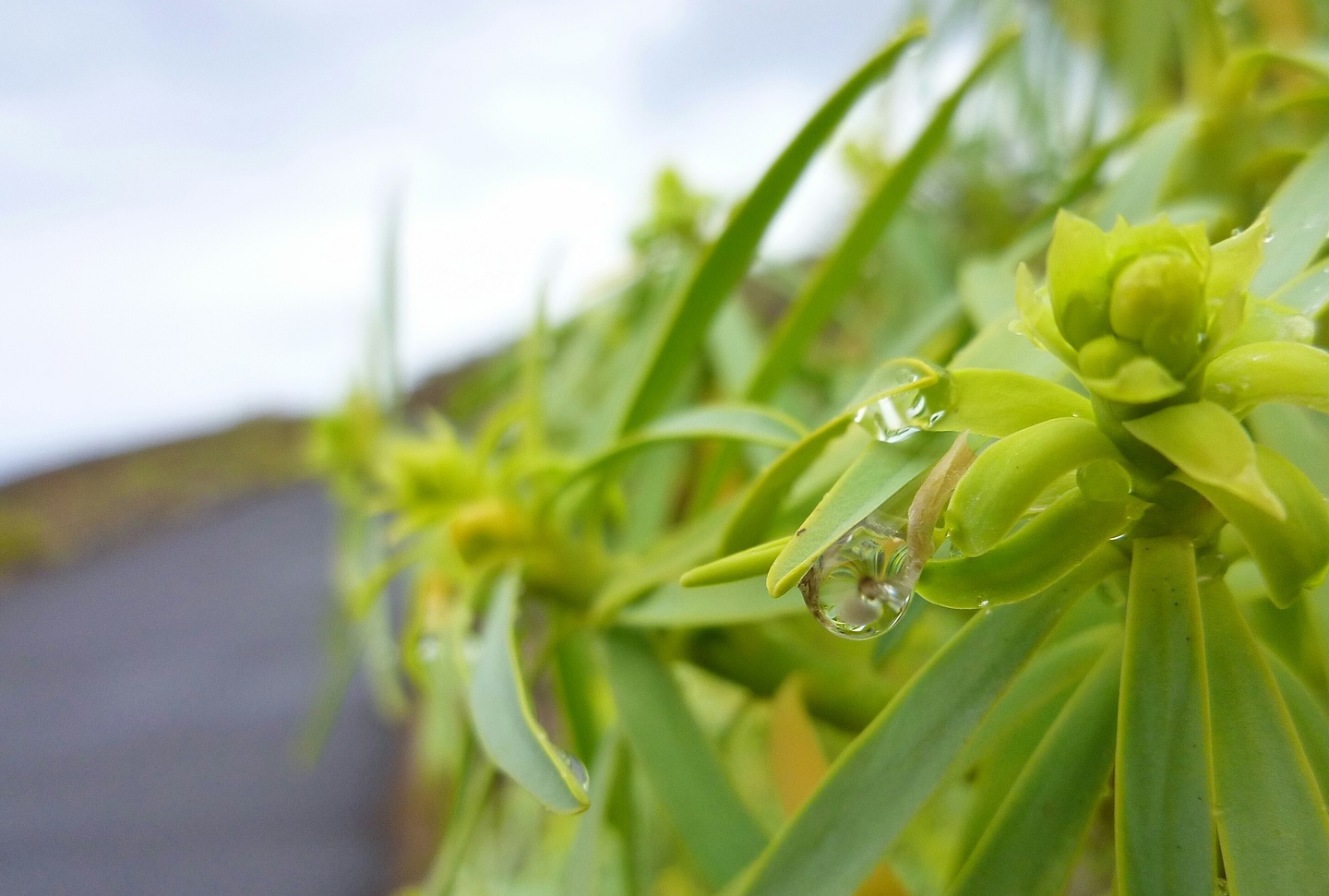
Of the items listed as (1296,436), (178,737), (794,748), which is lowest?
(178,737)

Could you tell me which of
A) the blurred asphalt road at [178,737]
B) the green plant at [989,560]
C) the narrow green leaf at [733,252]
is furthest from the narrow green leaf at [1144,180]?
the blurred asphalt road at [178,737]

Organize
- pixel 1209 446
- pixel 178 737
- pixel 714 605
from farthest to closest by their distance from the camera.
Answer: pixel 178 737 < pixel 714 605 < pixel 1209 446

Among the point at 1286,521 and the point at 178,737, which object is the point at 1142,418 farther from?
the point at 178,737

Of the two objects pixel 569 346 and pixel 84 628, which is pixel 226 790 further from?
pixel 569 346

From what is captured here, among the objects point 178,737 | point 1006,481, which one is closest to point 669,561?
point 1006,481

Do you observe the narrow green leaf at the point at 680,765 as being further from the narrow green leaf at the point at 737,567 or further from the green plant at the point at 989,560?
the narrow green leaf at the point at 737,567

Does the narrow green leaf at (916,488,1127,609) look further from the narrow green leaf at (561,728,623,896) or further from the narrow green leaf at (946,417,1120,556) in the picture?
the narrow green leaf at (561,728,623,896)
